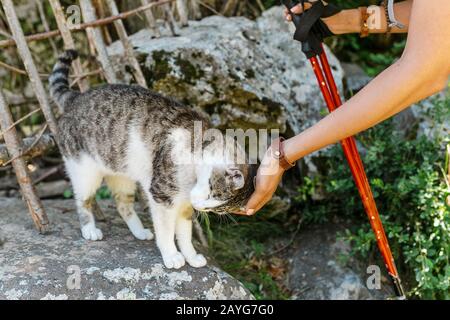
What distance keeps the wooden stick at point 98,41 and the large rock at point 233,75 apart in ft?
0.69

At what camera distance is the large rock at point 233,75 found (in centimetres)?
340

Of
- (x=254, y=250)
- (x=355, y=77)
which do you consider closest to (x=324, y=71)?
(x=254, y=250)

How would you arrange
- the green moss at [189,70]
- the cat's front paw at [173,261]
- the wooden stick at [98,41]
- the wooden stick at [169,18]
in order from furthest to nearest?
1. the wooden stick at [169,18]
2. the green moss at [189,70]
3. the wooden stick at [98,41]
4. the cat's front paw at [173,261]

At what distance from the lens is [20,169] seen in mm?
2959

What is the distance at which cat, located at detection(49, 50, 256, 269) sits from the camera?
254 centimetres

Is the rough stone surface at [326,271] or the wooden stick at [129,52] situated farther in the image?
the rough stone surface at [326,271]

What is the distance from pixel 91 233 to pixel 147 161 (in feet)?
1.75

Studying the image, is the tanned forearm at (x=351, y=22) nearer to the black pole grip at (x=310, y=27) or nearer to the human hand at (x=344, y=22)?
the human hand at (x=344, y=22)

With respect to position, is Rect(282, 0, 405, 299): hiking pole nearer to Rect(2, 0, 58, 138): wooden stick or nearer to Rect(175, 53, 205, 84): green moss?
Rect(175, 53, 205, 84): green moss

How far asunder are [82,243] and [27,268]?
0.36 metres

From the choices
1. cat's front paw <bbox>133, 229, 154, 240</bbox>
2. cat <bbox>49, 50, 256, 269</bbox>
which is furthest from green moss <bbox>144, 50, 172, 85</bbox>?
cat's front paw <bbox>133, 229, 154, 240</bbox>

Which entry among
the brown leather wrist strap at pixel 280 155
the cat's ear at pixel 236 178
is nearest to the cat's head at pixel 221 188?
the cat's ear at pixel 236 178

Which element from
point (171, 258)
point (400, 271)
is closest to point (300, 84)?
point (400, 271)

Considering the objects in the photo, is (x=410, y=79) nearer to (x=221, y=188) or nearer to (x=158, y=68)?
(x=221, y=188)
